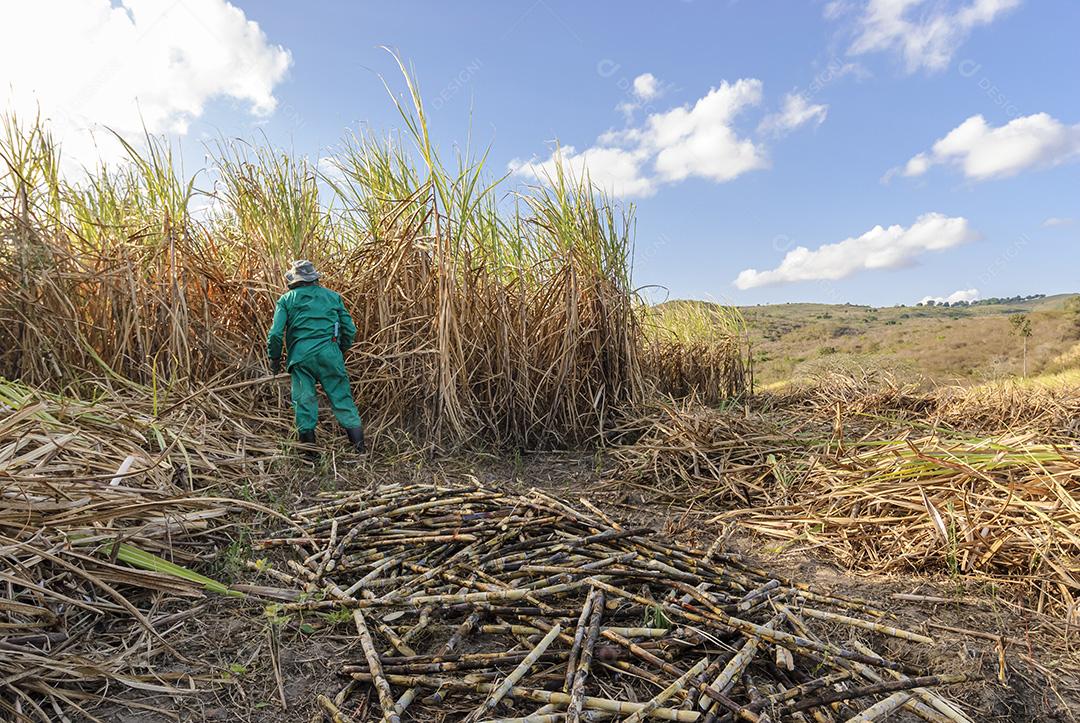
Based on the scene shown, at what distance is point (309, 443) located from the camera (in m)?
3.85

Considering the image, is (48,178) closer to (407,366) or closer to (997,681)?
(407,366)

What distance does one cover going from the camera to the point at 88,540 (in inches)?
72.1

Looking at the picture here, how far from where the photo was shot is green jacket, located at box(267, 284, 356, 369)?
3818 millimetres

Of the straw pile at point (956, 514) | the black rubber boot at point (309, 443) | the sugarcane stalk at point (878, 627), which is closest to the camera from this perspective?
the sugarcane stalk at point (878, 627)

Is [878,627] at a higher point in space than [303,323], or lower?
lower

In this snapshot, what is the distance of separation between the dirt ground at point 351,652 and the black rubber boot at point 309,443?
144 cm

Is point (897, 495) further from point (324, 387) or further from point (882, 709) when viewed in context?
point (324, 387)

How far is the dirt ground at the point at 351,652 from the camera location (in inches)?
57.1

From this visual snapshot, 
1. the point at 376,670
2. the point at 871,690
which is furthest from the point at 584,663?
the point at 871,690

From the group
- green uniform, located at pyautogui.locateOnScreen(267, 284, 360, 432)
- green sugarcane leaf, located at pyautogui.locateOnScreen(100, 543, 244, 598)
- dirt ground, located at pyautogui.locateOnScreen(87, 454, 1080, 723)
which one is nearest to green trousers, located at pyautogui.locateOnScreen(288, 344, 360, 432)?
green uniform, located at pyautogui.locateOnScreen(267, 284, 360, 432)

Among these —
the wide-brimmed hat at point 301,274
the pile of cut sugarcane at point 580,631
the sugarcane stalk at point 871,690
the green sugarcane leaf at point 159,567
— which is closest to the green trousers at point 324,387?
the wide-brimmed hat at point 301,274

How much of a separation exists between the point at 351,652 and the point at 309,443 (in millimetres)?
2464

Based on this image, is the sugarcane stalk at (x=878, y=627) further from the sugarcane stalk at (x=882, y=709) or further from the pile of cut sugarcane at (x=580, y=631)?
the sugarcane stalk at (x=882, y=709)

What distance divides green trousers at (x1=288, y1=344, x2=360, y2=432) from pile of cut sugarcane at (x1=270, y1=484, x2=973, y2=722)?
64.6 inches
